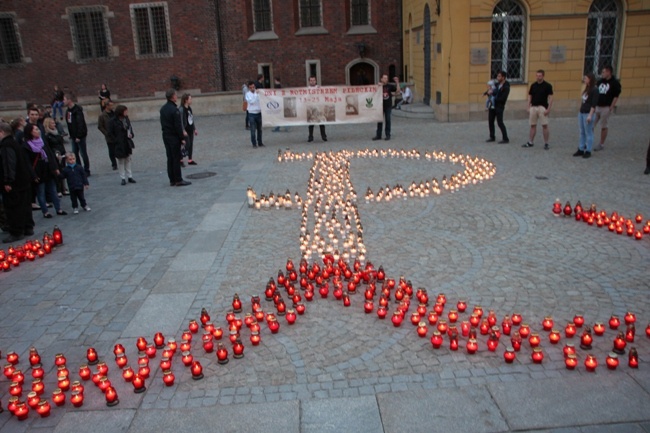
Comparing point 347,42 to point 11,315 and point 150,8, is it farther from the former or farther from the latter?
point 11,315

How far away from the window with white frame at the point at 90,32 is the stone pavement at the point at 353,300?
22052 millimetres

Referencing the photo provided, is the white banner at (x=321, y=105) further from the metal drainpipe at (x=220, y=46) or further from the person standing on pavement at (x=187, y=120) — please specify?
the metal drainpipe at (x=220, y=46)

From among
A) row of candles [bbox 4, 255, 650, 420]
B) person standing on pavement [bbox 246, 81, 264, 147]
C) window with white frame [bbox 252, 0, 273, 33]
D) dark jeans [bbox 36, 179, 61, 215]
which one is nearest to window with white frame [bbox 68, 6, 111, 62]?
window with white frame [bbox 252, 0, 273, 33]

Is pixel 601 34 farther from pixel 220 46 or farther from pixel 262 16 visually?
pixel 220 46

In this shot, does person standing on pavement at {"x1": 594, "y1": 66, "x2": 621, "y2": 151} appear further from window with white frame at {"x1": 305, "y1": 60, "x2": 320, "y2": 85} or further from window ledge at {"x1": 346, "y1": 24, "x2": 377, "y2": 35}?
window with white frame at {"x1": 305, "y1": 60, "x2": 320, "y2": 85}

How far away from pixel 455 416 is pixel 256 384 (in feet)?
5.44

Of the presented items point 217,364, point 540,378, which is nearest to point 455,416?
point 540,378

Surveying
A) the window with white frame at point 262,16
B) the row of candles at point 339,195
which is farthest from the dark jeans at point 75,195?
the window with white frame at point 262,16

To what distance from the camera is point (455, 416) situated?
3.98 m

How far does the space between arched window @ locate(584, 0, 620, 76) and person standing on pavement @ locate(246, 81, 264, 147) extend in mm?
13054

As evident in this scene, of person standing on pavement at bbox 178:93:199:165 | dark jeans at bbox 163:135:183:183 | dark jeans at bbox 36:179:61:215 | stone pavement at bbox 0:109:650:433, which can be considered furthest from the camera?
person standing on pavement at bbox 178:93:199:165

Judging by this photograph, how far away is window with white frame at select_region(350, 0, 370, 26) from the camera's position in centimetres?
3038

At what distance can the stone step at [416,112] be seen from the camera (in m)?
22.2

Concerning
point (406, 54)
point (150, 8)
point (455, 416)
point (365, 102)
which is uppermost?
point (150, 8)
